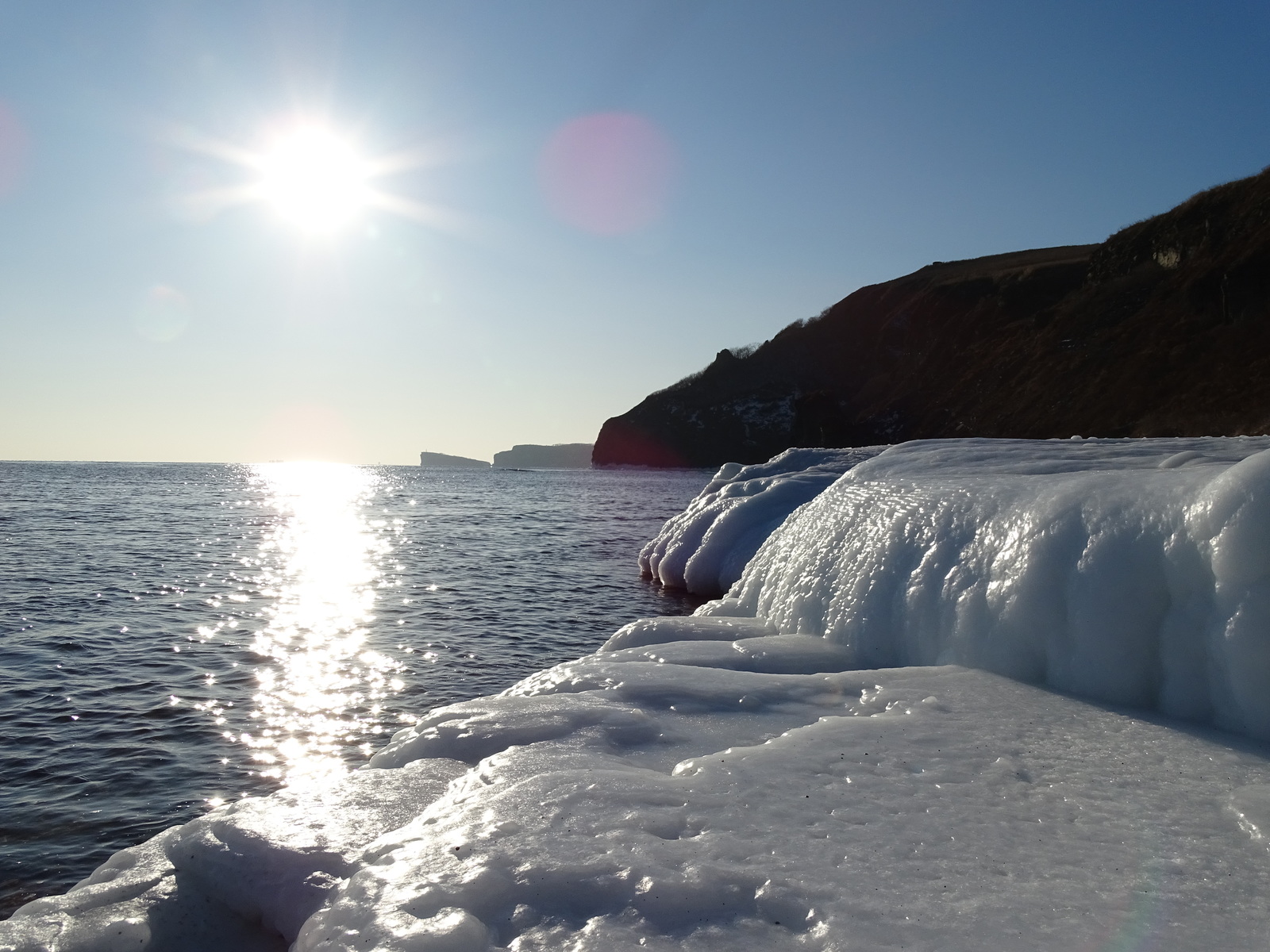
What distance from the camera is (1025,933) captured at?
2633 mm

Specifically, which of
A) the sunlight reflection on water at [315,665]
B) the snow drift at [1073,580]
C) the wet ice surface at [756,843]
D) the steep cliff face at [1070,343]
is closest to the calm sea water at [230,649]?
the sunlight reflection on water at [315,665]

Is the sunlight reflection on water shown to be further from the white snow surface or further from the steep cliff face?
the steep cliff face

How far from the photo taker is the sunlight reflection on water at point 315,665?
316 inches

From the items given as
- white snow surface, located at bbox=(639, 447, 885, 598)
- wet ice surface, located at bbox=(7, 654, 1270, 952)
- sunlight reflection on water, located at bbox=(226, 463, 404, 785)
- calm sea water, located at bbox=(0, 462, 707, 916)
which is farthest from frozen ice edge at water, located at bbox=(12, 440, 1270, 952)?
white snow surface, located at bbox=(639, 447, 885, 598)

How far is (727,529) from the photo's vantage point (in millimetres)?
16453

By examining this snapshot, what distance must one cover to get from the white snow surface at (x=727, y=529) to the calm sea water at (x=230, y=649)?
2.32 feet

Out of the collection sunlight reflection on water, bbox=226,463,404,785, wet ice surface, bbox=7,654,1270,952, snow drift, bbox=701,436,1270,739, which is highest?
snow drift, bbox=701,436,1270,739

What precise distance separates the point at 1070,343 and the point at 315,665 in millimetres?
49244

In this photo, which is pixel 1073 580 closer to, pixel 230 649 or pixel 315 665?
pixel 315 665

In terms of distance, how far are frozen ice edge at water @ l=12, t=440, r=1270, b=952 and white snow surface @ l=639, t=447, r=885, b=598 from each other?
334 inches

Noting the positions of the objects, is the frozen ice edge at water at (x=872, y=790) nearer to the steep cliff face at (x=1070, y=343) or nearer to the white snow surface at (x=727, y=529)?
the white snow surface at (x=727, y=529)

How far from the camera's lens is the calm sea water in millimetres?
6973

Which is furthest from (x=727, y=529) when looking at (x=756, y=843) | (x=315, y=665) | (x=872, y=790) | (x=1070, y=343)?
(x=1070, y=343)

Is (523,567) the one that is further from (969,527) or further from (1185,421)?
(1185,421)
